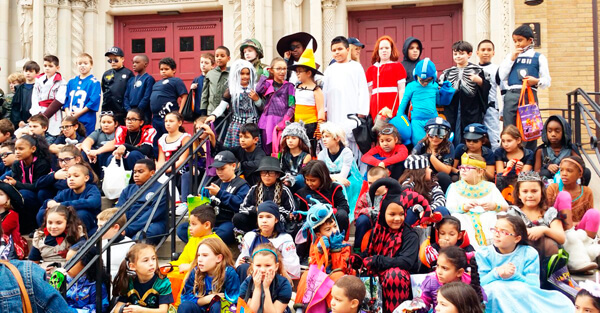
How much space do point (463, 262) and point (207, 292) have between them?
86.7 inches

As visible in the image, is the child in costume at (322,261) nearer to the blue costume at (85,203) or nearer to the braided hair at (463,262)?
the braided hair at (463,262)

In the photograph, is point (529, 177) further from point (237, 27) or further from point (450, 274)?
point (237, 27)

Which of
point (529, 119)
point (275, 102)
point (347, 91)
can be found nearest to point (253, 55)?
point (275, 102)

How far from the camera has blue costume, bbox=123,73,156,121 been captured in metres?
9.78

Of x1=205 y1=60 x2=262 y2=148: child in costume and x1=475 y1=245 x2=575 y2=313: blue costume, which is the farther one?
x1=205 y1=60 x2=262 y2=148: child in costume

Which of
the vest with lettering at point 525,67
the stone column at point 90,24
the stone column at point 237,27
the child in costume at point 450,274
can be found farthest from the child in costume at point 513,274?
the stone column at point 90,24

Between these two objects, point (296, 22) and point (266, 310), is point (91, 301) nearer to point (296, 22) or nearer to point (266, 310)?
point (266, 310)

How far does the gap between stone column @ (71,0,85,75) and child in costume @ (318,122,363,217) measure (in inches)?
293

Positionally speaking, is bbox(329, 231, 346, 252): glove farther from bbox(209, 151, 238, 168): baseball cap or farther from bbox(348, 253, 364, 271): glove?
bbox(209, 151, 238, 168): baseball cap

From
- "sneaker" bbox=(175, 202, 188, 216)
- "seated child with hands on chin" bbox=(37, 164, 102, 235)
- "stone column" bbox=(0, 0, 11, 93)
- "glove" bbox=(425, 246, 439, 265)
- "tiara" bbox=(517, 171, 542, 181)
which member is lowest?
"glove" bbox=(425, 246, 439, 265)

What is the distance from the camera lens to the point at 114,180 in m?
8.11

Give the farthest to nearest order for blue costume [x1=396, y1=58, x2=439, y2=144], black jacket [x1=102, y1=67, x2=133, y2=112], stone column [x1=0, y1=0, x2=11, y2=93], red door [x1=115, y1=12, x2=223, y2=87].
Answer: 1. red door [x1=115, y1=12, x2=223, y2=87]
2. stone column [x1=0, y1=0, x2=11, y2=93]
3. black jacket [x1=102, y1=67, x2=133, y2=112]
4. blue costume [x1=396, y1=58, x2=439, y2=144]

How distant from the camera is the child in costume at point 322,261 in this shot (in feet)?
18.2

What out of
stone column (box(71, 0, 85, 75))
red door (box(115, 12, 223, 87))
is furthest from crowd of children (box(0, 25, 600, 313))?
red door (box(115, 12, 223, 87))
